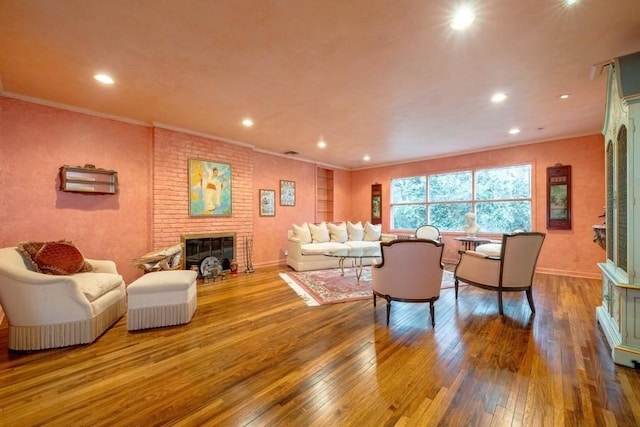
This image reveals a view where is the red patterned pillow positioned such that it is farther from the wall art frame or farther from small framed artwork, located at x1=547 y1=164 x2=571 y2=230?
small framed artwork, located at x1=547 y1=164 x2=571 y2=230

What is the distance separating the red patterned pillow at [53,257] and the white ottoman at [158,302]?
2.60 ft

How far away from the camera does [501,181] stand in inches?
229

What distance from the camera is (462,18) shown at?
197 cm

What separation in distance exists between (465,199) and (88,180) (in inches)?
279

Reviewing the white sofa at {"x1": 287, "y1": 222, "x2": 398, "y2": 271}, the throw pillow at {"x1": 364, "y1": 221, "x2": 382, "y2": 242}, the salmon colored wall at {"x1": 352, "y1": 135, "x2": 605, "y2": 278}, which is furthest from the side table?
the throw pillow at {"x1": 364, "y1": 221, "x2": 382, "y2": 242}

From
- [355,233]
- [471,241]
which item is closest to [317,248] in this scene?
[355,233]

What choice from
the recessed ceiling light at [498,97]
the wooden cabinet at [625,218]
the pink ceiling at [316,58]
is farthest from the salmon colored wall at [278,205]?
the wooden cabinet at [625,218]

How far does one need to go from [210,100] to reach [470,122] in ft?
12.7

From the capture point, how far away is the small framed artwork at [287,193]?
6.56 m

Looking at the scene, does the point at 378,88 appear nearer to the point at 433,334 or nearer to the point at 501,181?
the point at 433,334

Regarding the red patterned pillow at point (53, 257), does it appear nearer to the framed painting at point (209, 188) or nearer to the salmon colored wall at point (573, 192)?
the framed painting at point (209, 188)

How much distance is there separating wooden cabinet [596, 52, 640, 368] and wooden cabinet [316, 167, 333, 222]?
594 centimetres

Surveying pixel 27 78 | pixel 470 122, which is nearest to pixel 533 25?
pixel 470 122

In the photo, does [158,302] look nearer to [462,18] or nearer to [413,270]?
[413,270]
